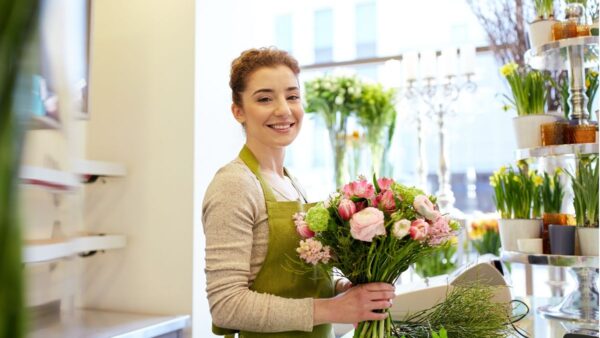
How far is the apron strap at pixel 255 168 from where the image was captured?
1.32 m

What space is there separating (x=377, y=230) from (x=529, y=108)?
1.27m

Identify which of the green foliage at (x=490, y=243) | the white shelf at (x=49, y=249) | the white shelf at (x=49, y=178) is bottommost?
the green foliage at (x=490, y=243)

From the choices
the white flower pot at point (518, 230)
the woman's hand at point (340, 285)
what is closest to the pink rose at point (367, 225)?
the woman's hand at point (340, 285)

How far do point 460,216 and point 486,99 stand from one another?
1.35 meters

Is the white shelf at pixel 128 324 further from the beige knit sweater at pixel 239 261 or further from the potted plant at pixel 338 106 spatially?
the potted plant at pixel 338 106

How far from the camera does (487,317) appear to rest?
1.19 m

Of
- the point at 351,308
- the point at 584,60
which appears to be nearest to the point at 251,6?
the point at 584,60

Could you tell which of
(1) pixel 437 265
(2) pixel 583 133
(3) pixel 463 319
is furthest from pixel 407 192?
(1) pixel 437 265

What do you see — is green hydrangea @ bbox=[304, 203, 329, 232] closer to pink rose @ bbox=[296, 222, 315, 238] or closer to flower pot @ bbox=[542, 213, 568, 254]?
pink rose @ bbox=[296, 222, 315, 238]

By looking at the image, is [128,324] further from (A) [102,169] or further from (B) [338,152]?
(B) [338,152]

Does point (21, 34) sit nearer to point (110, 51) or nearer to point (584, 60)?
point (584, 60)

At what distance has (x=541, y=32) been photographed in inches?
77.6

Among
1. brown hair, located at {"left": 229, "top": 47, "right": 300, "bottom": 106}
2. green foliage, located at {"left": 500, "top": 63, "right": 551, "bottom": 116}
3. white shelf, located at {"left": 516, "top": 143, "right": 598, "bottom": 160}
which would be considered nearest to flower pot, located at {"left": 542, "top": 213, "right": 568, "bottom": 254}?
white shelf, located at {"left": 516, "top": 143, "right": 598, "bottom": 160}

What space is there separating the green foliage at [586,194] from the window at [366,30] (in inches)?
121
